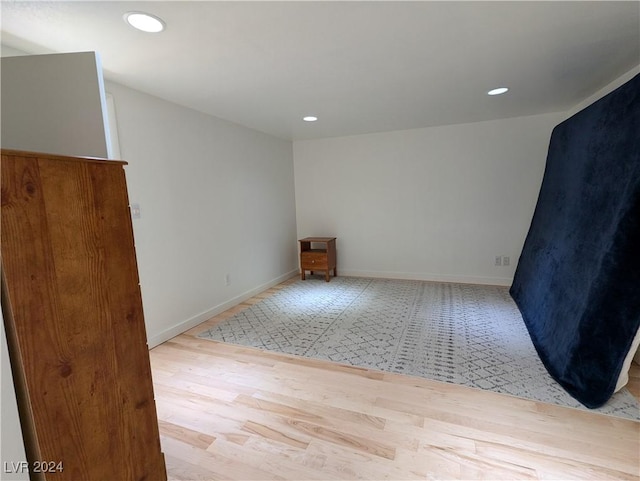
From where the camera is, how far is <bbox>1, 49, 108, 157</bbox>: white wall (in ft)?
4.07

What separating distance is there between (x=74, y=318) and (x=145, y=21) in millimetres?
1444

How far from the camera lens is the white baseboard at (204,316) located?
104 inches

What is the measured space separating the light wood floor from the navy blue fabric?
1.18 feet

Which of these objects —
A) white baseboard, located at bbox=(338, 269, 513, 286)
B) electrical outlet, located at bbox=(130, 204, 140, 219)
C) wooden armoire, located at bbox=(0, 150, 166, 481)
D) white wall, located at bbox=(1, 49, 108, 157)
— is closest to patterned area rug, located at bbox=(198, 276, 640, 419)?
white baseboard, located at bbox=(338, 269, 513, 286)

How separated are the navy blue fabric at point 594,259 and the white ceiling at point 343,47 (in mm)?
528

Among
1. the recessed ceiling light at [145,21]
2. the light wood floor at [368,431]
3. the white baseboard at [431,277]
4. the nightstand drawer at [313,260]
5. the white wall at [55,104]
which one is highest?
the recessed ceiling light at [145,21]

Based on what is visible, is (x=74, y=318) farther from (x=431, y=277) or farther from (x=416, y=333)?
(x=431, y=277)

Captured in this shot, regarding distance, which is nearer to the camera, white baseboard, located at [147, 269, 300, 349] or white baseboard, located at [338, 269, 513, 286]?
white baseboard, located at [147, 269, 300, 349]

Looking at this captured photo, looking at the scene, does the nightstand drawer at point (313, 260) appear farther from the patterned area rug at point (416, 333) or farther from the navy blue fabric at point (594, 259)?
the navy blue fabric at point (594, 259)

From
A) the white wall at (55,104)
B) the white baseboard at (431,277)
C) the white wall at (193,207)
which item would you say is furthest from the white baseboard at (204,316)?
the white wall at (55,104)

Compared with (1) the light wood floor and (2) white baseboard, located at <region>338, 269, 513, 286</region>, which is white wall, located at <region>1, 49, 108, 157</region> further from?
(2) white baseboard, located at <region>338, 269, 513, 286</region>

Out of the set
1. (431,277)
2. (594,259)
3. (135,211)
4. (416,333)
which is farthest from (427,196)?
(135,211)

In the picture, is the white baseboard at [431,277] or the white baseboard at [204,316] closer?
the white baseboard at [204,316]

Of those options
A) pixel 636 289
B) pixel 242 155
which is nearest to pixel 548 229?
pixel 636 289
